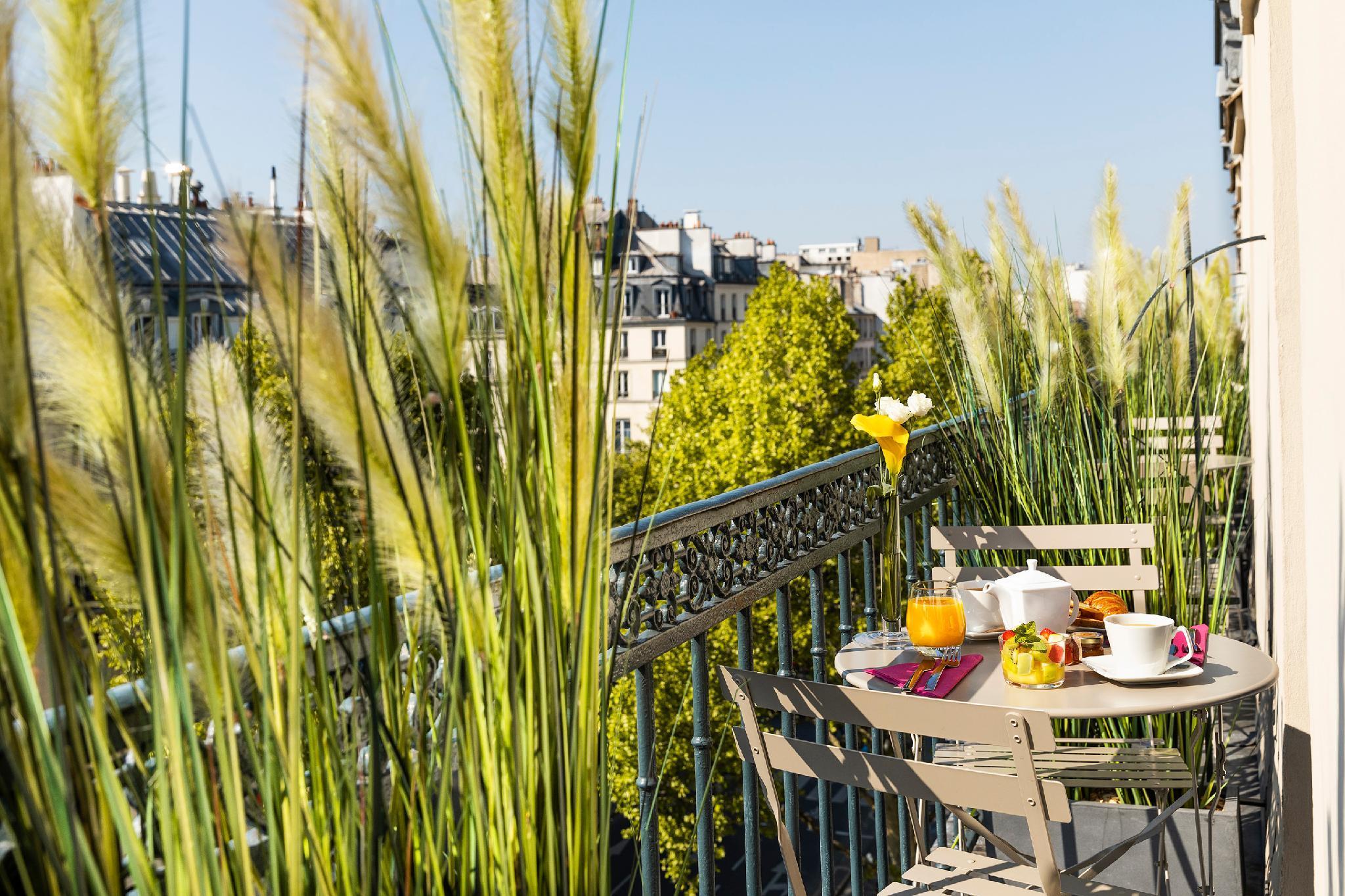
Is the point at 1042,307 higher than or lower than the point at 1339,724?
higher

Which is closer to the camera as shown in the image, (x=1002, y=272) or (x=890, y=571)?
(x=890, y=571)

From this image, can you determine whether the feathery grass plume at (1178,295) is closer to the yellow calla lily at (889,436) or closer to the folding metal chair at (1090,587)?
the folding metal chair at (1090,587)

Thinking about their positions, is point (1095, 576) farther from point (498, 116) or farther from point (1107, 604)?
point (498, 116)

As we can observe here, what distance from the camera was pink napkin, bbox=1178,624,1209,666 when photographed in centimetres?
220

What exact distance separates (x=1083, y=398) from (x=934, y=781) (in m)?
2.27

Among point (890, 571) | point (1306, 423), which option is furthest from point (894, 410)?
point (1306, 423)

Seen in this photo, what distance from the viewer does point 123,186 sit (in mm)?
753

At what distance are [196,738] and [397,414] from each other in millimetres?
260

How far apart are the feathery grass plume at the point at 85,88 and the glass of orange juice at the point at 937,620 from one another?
6.08 ft

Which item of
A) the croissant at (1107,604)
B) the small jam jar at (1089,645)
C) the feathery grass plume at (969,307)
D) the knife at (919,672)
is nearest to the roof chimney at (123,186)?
the knife at (919,672)

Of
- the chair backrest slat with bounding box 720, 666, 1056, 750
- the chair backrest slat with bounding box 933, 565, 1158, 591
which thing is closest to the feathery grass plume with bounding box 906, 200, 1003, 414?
the chair backrest slat with bounding box 933, 565, 1158, 591

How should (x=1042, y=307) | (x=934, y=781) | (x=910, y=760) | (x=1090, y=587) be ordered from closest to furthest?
1. (x=934, y=781)
2. (x=910, y=760)
3. (x=1090, y=587)
4. (x=1042, y=307)

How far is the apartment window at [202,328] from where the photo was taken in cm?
81

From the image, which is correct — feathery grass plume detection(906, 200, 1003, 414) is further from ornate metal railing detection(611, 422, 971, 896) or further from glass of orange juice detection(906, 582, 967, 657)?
glass of orange juice detection(906, 582, 967, 657)
